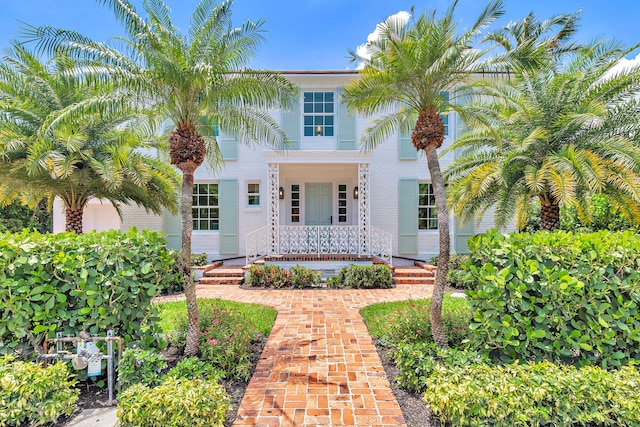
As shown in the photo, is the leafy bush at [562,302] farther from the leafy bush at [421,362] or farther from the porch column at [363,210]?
the porch column at [363,210]

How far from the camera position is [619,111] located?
7.04 m

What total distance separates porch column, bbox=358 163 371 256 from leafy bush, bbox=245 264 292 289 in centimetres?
304

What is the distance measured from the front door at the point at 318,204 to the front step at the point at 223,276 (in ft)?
13.1

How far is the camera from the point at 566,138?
7.27m

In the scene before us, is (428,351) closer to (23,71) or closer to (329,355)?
(329,355)

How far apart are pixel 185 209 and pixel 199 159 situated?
0.83 meters

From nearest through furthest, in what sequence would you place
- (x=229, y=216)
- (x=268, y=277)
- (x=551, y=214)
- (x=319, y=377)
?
(x=319, y=377) → (x=551, y=214) → (x=268, y=277) → (x=229, y=216)

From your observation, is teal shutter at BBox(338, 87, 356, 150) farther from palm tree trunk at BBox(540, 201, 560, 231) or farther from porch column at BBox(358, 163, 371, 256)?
palm tree trunk at BBox(540, 201, 560, 231)

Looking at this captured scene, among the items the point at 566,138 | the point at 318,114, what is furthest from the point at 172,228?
the point at 566,138

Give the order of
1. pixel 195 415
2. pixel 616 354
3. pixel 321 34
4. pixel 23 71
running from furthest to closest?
1. pixel 321 34
2. pixel 23 71
3. pixel 616 354
4. pixel 195 415

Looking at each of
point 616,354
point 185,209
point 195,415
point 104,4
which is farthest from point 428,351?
point 104,4

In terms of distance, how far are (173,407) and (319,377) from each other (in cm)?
189

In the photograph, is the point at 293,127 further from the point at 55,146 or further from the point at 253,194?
the point at 55,146

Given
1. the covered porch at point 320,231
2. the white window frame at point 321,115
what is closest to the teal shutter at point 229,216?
the covered porch at point 320,231
